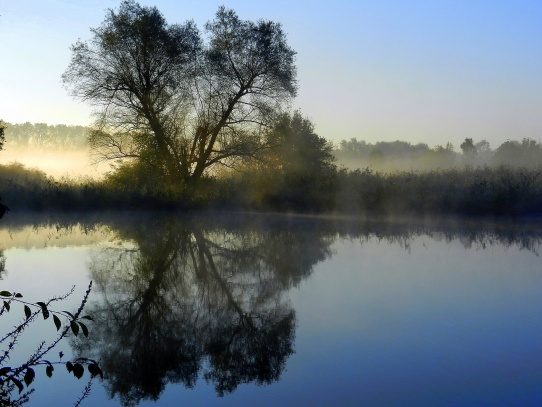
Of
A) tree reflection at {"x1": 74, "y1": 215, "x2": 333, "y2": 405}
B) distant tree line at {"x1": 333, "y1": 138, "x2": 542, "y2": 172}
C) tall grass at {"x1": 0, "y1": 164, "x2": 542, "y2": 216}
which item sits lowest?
tree reflection at {"x1": 74, "y1": 215, "x2": 333, "y2": 405}

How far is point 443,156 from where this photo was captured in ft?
194

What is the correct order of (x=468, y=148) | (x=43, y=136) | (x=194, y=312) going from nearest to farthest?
(x=194, y=312) < (x=468, y=148) < (x=43, y=136)

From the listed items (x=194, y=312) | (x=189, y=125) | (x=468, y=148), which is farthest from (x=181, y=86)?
(x=468, y=148)

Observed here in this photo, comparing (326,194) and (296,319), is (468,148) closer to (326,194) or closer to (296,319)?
(326,194)

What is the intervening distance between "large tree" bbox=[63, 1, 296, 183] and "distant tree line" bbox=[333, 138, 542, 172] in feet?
30.4

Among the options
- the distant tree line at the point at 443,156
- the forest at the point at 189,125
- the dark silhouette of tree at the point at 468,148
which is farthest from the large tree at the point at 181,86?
the dark silhouette of tree at the point at 468,148

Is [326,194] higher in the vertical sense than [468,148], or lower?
lower

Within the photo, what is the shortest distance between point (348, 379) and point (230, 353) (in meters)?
1.03

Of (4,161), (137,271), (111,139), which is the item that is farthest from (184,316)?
(4,161)

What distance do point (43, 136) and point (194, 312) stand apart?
213ft

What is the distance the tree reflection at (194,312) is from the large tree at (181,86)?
11608mm

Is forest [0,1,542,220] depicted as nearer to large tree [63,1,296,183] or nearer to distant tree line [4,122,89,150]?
large tree [63,1,296,183]

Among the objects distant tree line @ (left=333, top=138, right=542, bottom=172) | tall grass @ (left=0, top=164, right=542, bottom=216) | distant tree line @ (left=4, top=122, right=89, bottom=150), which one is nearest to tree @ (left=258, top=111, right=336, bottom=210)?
tall grass @ (left=0, top=164, right=542, bottom=216)

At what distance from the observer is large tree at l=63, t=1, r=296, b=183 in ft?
75.1
